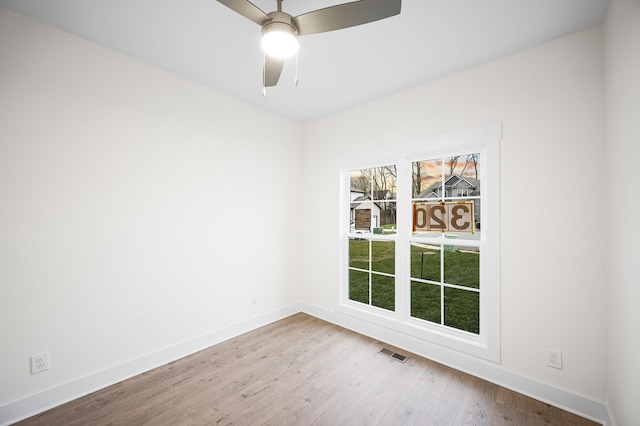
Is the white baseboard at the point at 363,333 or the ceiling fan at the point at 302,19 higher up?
the ceiling fan at the point at 302,19

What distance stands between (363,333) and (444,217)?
1635mm

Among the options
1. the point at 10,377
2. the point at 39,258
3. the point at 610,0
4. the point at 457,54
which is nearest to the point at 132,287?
the point at 39,258

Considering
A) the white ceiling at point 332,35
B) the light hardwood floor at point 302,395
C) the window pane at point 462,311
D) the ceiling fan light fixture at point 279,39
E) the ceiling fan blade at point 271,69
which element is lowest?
the light hardwood floor at point 302,395

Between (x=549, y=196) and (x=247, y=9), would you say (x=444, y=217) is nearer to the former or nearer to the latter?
(x=549, y=196)

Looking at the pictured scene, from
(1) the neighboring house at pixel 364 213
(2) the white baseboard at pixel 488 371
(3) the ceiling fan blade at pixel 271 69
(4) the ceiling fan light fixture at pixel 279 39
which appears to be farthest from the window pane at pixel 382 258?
(4) the ceiling fan light fixture at pixel 279 39

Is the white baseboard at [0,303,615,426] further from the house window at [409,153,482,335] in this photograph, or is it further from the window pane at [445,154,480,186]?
the window pane at [445,154,480,186]

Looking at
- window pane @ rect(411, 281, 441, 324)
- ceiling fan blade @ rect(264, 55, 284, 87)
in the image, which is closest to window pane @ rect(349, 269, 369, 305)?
window pane @ rect(411, 281, 441, 324)

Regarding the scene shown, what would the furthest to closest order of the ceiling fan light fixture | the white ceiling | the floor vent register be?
the floor vent register < the white ceiling < the ceiling fan light fixture

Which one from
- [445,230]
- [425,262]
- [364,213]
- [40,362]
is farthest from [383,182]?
[40,362]

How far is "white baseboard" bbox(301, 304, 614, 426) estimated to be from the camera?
191 centimetres

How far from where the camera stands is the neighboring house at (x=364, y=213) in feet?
11.1

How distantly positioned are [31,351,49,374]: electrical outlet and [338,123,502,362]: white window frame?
2712mm

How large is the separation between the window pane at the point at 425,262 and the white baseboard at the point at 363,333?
2.17 feet

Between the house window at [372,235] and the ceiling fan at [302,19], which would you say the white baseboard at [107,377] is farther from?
the ceiling fan at [302,19]
